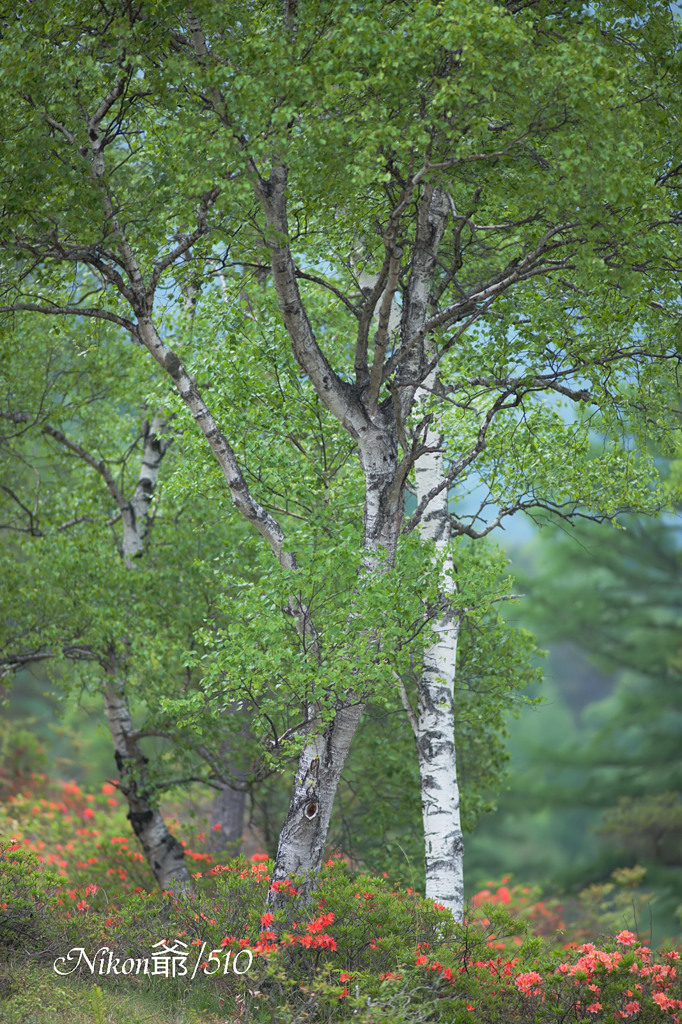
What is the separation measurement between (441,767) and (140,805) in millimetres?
3765

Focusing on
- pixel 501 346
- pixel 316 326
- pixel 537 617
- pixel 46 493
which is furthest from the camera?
pixel 537 617

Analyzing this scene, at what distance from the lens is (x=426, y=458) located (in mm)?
9680

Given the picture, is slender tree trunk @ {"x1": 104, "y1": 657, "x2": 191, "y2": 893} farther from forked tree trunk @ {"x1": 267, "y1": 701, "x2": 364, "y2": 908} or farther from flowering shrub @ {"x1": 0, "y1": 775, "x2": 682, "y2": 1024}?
forked tree trunk @ {"x1": 267, "y1": 701, "x2": 364, "y2": 908}

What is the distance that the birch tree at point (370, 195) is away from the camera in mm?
6684

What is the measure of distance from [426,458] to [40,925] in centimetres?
547

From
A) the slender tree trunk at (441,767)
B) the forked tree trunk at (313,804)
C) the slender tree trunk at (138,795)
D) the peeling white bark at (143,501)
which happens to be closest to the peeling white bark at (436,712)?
the slender tree trunk at (441,767)

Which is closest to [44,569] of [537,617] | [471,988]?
[471,988]

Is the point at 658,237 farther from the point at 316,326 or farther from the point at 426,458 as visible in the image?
the point at 316,326

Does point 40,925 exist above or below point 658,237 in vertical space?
below

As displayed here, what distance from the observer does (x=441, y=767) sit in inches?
348

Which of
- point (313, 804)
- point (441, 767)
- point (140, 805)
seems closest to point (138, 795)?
point (140, 805)

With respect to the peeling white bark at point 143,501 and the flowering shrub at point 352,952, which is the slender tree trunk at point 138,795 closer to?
the peeling white bark at point 143,501

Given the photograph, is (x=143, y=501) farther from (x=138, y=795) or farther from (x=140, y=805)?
(x=140, y=805)

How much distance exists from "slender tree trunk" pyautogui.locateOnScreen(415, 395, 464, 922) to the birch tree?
0.08ft
